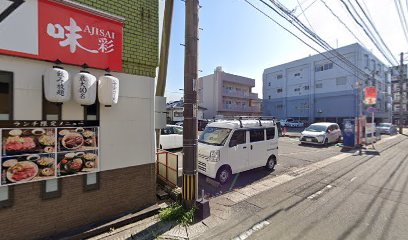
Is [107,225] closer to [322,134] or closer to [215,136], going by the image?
[215,136]

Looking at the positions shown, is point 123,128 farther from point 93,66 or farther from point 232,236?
point 232,236

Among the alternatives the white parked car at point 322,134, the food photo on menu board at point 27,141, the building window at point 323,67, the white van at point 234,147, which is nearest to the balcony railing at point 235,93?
the building window at point 323,67

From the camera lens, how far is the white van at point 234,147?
22.2ft

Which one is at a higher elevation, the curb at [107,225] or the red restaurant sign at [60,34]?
the red restaurant sign at [60,34]

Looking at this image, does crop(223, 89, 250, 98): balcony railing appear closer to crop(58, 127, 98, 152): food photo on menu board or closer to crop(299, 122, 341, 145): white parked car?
crop(299, 122, 341, 145): white parked car

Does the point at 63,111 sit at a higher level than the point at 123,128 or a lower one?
higher

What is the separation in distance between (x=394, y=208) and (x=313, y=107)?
3780cm

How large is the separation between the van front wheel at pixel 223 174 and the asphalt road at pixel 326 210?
1.27 m

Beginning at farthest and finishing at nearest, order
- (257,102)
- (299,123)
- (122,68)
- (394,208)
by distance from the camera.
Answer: (257,102)
(299,123)
(394,208)
(122,68)

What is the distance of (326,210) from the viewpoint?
5.18m

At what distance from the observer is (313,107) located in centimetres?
3909

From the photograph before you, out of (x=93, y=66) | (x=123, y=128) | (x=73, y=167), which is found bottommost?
(x=73, y=167)

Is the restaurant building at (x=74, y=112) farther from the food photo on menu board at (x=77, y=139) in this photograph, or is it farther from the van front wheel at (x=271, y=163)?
the van front wheel at (x=271, y=163)

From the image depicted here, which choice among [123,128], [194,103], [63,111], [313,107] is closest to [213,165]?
[194,103]
